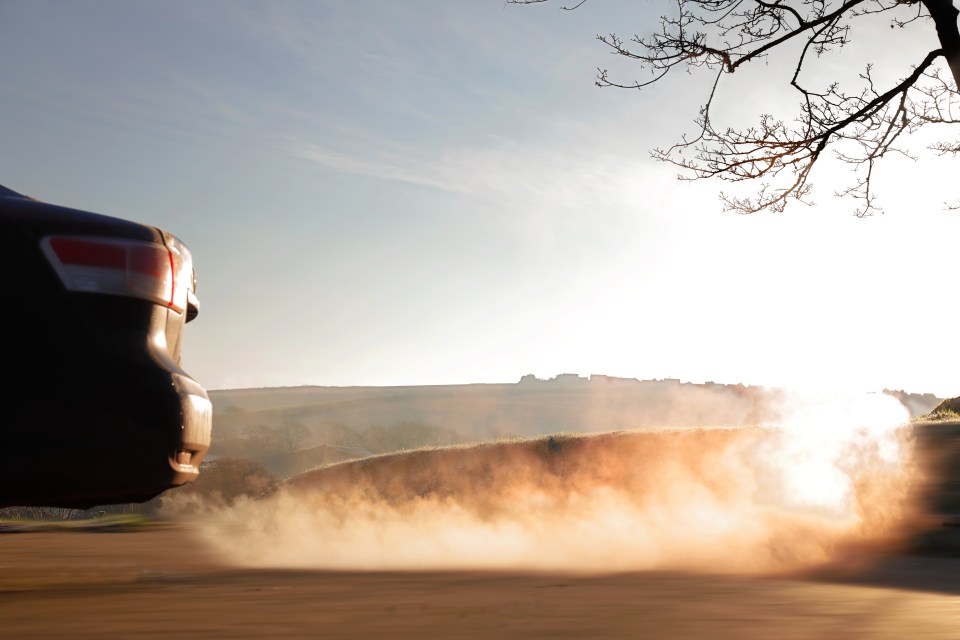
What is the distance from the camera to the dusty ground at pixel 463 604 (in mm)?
4055

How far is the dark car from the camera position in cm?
401

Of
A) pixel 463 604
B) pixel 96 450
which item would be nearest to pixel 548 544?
pixel 463 604

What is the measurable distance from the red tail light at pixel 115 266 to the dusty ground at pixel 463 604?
145 cm

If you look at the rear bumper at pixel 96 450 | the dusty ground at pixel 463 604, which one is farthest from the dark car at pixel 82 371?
the dusty ground at pixel 463 604

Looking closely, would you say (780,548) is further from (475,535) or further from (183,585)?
(183,585)

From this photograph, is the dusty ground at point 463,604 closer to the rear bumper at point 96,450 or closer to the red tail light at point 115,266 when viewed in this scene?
the rear bumper at point 96,450

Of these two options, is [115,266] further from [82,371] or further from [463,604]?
[463,604]

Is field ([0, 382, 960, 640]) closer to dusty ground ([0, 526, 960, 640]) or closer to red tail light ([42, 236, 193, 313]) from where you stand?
dusty ground ([0, 526, 960, 640])

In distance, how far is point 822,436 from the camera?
419 inches

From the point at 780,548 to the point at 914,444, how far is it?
2805 millimetres

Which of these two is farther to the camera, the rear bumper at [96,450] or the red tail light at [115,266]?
the red tail light at [115,266]

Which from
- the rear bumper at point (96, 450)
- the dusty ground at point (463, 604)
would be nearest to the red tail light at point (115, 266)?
the rear bumper at point (96, 450)

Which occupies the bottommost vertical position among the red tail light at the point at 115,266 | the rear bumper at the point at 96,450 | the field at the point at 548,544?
the field at the point at 548,544

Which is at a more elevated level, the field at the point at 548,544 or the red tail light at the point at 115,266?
the red tail light at the point at 115,266
